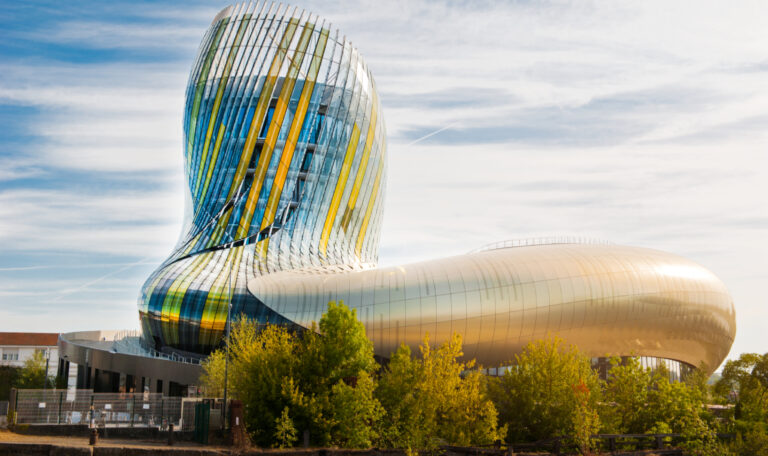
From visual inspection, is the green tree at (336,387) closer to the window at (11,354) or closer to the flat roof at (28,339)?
the flat roof at (28,339)

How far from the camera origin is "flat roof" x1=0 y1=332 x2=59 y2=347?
119 m

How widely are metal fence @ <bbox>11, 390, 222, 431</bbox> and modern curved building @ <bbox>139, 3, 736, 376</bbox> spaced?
48.3ft

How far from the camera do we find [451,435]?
3144 cm

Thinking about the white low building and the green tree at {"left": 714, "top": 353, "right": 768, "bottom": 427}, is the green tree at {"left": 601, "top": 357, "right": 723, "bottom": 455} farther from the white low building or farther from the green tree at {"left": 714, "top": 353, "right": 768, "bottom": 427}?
the white low building

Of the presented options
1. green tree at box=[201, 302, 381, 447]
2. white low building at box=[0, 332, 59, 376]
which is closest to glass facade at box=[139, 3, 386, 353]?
green tree at box=[201, 302, 381, 447]

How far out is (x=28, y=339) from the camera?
121 meters

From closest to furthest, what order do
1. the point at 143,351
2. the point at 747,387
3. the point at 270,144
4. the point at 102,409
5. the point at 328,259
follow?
the point at 102,409 < the point at 747,387 < the point at 143,351 < the point at 270,144 < the point at 328,259

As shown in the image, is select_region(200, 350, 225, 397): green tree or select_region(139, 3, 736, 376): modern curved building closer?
select_region(200, 350, 225, 397): green tree

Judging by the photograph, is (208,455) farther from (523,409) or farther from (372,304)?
(372,304)

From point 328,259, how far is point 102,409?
3448 centimetres

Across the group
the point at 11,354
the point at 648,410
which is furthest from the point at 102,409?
the point at 11,354

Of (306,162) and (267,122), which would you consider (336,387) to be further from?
(267,122)

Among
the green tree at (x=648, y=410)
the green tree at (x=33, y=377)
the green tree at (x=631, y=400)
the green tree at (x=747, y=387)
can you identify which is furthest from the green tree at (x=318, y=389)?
the green tree at (x=33, y=377)

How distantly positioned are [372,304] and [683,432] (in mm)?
20612
